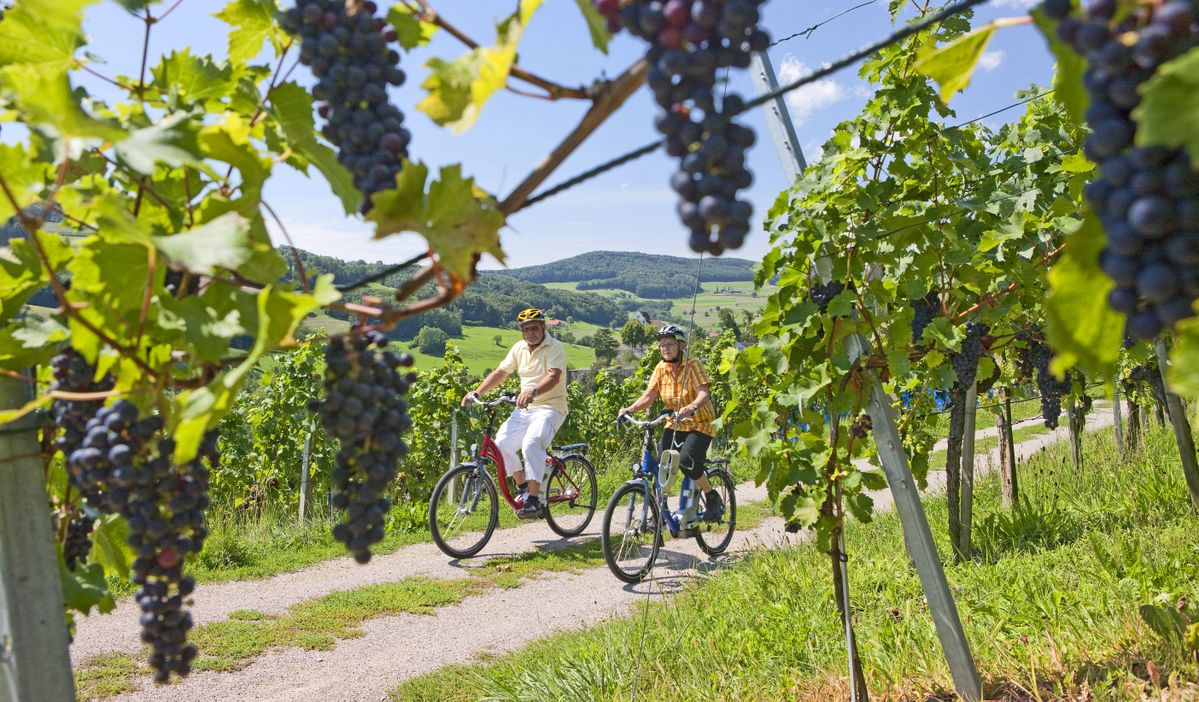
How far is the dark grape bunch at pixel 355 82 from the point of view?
1130 millimetres

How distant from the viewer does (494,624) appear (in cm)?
574

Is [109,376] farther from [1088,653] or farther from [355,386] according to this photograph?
[1088,653]

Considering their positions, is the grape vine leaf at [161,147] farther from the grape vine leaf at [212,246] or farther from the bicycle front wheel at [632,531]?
the bicycle front wheel at [632,531]

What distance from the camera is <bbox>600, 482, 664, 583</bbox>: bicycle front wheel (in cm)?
658

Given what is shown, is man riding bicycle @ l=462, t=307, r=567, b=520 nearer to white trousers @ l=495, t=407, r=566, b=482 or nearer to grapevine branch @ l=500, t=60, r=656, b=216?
white trousers @ l=495, t=407, r=566, b=482

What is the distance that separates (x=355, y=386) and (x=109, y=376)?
1.85 ft

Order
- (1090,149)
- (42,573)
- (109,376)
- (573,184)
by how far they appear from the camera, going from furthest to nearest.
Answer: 1. (109,376)
2. (42,573)
3. (573,184)
4. (1090,149)

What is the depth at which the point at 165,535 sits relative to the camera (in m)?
1.30

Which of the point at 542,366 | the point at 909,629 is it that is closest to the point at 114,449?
the point at 909,629

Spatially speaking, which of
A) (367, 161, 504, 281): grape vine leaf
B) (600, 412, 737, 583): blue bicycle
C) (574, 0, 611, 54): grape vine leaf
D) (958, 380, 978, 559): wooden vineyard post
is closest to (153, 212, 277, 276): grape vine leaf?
(367, 161, 504, 281): grape vine leaf

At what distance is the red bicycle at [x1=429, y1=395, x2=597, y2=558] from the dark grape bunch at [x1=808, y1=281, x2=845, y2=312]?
4204mm

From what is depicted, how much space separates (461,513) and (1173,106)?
22.9 feet

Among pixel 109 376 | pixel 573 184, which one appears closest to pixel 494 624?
pixel 109 376

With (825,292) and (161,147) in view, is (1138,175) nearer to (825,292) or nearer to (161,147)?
(161,147)
